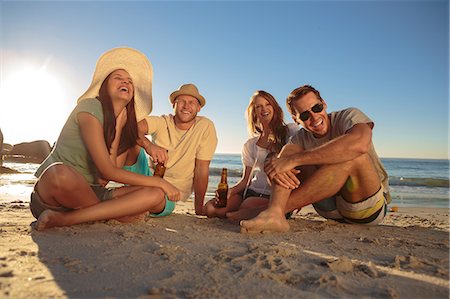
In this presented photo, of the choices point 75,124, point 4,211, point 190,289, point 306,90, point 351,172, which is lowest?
point 4,211

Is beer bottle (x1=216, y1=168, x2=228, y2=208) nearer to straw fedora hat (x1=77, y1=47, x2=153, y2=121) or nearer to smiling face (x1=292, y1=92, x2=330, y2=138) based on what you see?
straw fedora hat (x1=77, y1=47, x2=153, y2=121)

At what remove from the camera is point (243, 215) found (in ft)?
13.3

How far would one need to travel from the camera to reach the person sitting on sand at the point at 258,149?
4.39m

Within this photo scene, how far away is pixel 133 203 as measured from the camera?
3.53 m

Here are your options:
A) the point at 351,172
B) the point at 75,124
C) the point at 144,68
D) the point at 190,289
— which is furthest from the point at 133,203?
the point at 351,172

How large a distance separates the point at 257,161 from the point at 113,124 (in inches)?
72.7

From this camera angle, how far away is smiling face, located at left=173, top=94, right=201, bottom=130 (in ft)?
14.5

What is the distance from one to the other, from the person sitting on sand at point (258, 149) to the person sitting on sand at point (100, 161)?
945mm

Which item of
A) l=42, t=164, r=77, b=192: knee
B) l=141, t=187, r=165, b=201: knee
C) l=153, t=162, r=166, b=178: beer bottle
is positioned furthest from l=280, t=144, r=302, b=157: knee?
l=42, t=164, r=77, b=192: knee

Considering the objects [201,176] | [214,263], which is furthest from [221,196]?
[214,263]

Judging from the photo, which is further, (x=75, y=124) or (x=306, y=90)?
(x=306, y=90)

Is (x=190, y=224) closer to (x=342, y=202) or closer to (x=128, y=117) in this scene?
(x=128, y=117)

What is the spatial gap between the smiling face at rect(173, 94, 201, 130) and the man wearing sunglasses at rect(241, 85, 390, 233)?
1228 millimetres

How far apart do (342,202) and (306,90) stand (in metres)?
1.19
